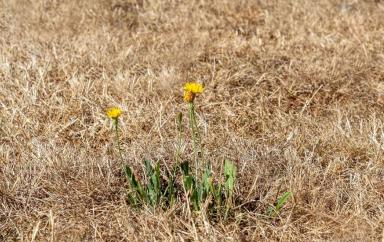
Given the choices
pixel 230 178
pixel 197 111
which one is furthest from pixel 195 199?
pixel 197 111

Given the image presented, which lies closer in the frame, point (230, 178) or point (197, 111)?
point (230, 178)

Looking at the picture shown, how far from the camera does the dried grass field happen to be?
199 cm

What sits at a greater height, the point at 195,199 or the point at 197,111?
the point at 195,199

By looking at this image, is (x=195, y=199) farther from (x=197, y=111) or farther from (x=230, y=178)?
(x=197, y=111)

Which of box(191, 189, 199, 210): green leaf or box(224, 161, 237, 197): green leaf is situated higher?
box(224, 161, 237, 197): green leaf

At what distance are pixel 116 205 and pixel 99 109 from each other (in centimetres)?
100

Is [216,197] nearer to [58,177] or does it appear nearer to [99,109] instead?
[58,177]

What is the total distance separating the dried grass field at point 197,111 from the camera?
199cm

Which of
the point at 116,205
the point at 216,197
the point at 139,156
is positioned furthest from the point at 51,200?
the point at 216,197

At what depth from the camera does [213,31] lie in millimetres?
4102

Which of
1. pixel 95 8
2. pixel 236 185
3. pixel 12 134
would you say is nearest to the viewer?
pixel 236 185

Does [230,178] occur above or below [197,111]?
above

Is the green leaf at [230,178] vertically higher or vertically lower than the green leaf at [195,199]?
Answer: higher

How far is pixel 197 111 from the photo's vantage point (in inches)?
117
